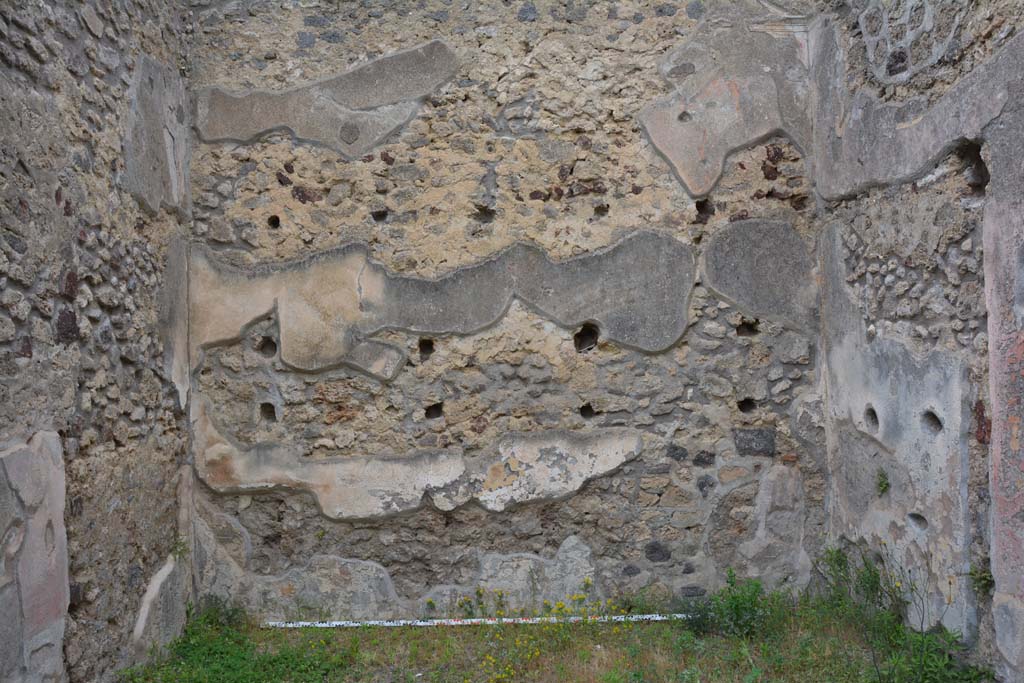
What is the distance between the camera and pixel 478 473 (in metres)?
3.57

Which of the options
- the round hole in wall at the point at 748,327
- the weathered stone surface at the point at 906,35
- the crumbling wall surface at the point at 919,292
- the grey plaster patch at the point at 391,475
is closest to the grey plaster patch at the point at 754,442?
the crumbling wall surface at the point at 919,292

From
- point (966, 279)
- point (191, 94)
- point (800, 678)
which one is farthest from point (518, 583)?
point (191, 94)

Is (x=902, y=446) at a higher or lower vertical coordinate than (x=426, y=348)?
lower

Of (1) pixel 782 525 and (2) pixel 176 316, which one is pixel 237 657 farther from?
(1) pixel 782 525

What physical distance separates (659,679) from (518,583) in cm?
90

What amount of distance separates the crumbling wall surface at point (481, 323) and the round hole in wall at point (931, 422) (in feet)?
2.73

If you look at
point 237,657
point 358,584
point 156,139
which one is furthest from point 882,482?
point 156,139

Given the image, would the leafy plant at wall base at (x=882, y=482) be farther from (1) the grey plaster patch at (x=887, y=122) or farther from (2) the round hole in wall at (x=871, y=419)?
(1) the grey plaster patch at (x=887, y=122)

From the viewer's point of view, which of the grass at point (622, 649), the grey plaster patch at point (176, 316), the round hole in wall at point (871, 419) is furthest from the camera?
the grey plaster patch at point (176, 316)

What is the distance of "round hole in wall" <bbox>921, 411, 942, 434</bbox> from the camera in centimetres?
274

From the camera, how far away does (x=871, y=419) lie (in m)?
3.21

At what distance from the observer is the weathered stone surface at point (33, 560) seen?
216 cm

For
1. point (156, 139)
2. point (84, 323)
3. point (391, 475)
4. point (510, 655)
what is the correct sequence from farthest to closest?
point (391, 475) < point (156, 139) < point (510, 655) < point (84, 323)

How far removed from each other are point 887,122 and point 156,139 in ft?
10.0
